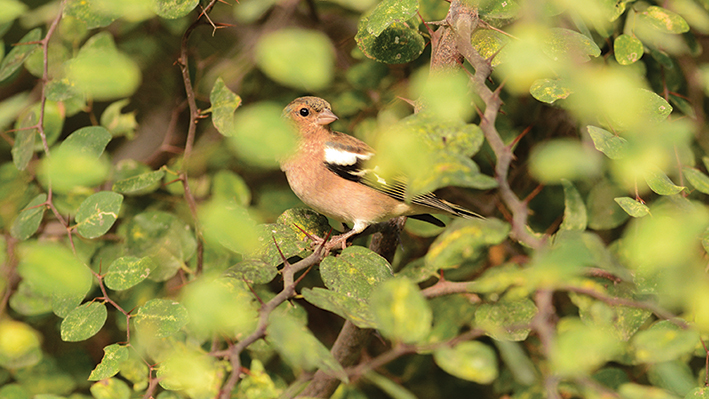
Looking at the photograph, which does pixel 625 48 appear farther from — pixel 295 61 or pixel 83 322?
pixel 83 322

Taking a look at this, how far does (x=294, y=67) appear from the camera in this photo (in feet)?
3.71

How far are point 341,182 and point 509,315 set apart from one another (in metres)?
1.22

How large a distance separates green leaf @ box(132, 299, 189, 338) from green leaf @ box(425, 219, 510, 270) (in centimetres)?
83

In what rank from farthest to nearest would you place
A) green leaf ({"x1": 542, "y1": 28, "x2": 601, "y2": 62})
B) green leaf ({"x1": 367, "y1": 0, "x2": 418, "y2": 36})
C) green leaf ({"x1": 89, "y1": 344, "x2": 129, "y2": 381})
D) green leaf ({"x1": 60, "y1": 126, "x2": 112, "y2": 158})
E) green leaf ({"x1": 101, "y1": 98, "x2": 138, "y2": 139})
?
green leaf ({"x1": 101, "y1": 98, "x2": 138, "y2": 139})
green leaf ({"x1": 60, "y1": 126, "x2": 112, "y2": 158})
green leaf ({"x1": 367, "y1": 0, "x2": 418, "y2": 36})
green leaf ({"x1": 542, "y1": 28, "x2": 601, "y2": 62})
green leaf ({"x1": 89, "y1": 344, "x2": 129, "y2": 381})

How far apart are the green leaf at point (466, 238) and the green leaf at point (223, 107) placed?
1.18 m

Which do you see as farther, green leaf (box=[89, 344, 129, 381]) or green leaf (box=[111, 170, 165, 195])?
green leaf (box=[111, 170, 165, 195])

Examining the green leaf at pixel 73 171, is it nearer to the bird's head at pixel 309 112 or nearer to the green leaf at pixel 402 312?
the green leaf at pixel 402 312

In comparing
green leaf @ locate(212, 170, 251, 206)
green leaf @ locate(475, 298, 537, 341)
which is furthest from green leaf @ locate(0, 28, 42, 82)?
green leaf @ locate(475, 298, 537, 341)

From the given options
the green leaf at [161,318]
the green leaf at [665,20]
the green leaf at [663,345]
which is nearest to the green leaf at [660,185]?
the green leaf at [663,345]

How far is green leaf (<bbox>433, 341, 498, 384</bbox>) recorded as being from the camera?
3.35ft

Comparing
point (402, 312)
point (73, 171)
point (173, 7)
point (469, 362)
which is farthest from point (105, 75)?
point (469, 362)

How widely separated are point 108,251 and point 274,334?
166 cm

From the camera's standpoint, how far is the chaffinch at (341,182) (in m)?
2.54

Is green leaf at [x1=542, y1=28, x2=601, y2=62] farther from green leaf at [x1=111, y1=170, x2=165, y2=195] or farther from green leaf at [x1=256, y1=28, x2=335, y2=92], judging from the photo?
green leaf at [x1=111, y1=170, x2=165, y2=195]
